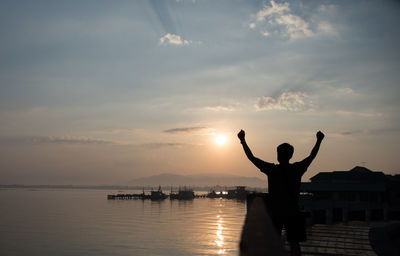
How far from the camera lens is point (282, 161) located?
17.4 feet

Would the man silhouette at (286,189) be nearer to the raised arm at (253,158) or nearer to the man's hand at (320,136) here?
the raised arm at (253,158)

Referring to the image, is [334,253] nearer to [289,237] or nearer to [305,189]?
[289,237]

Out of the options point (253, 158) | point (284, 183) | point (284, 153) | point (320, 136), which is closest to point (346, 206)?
point (320, 136)

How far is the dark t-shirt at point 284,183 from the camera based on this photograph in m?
4.94

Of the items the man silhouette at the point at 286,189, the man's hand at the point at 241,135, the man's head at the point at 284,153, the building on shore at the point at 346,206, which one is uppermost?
the man's hand at the point at 241,135

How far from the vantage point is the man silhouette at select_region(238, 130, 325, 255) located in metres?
4.71

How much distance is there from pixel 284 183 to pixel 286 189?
9 cm

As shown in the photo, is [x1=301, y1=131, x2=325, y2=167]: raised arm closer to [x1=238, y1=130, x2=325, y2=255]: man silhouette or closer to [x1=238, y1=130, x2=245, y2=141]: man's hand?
[x1=238, y1=130, x2=325, y2=255]: man silhouette

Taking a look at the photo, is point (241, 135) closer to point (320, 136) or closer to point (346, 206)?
point (320, 136)

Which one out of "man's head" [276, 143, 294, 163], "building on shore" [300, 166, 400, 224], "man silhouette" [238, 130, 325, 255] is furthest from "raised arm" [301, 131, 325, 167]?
"building on shore" [300, 166, 400, 224]

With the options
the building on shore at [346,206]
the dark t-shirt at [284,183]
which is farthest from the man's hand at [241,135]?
the building on shore at [346,206]

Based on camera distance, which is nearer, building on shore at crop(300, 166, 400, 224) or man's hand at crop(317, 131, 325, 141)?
man's hand at crop(317, 131, 325, 141)

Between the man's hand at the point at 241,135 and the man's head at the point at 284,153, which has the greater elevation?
the man's hand at the point at 241,135

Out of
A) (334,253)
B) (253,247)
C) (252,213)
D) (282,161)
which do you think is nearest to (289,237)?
(282,161)
